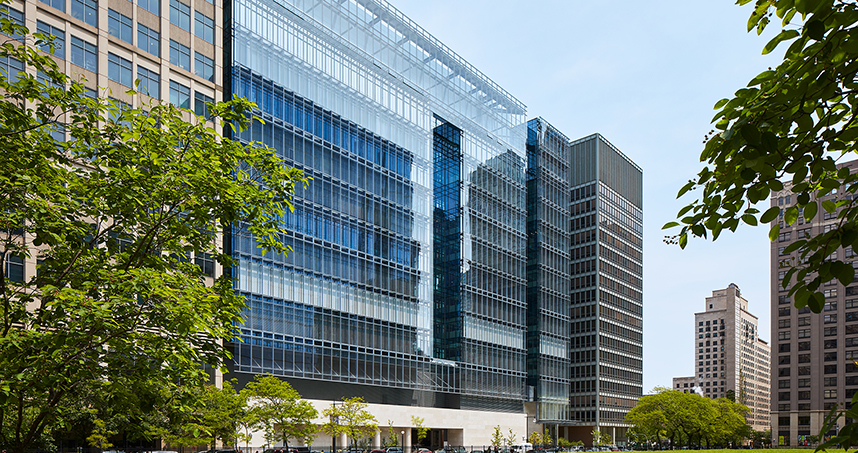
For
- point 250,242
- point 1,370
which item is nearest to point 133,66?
point 250,242

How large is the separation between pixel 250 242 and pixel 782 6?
218 feet

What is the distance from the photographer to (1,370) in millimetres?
11477

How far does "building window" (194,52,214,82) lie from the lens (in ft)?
204

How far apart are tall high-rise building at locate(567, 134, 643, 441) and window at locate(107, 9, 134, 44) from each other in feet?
353

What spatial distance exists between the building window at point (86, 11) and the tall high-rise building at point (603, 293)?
363 ft

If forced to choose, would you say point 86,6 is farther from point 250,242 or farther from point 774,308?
point 774,308

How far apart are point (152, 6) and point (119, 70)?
24.5 ft

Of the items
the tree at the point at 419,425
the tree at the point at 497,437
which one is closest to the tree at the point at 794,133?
the tree at the point at 419,425

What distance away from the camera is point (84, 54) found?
175 feet

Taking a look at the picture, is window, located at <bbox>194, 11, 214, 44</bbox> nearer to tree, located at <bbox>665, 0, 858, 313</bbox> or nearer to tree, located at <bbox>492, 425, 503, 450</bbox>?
tree, located at <bbox>665, 0, 858, 313</bbox>

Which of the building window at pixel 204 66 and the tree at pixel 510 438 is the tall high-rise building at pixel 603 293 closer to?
the tree at pixel 510 438

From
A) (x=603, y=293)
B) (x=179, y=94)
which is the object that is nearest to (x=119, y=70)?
(x=179, y=94)

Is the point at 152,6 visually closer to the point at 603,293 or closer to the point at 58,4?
the point at 58,4

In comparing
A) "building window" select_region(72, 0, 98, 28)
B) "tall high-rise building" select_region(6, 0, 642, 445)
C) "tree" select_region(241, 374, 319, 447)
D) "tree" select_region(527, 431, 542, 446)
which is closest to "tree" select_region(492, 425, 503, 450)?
"tall high-rise building" select_region(6, 0, 642, 445)
